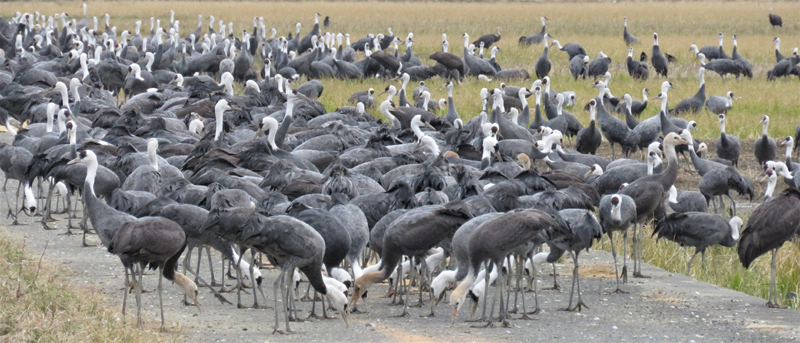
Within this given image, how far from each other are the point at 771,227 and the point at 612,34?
32.6 m

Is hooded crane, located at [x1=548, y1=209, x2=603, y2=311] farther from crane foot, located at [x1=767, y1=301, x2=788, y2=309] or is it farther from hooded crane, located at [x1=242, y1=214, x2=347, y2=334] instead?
hooded crane, located at [x1=242, y1=214, x2=347, y2=334]

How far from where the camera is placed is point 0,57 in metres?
30.1

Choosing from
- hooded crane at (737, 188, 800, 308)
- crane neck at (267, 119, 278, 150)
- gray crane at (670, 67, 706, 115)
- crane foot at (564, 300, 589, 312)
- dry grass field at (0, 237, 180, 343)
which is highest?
gray crane at (670, 67, 706, 115)

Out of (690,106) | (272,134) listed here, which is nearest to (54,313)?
(272,134)

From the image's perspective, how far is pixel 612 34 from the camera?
41250mm

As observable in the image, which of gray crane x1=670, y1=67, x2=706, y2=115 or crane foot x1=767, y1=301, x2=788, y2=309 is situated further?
gray crane x1=670, y1=67, x2=706, y2=115

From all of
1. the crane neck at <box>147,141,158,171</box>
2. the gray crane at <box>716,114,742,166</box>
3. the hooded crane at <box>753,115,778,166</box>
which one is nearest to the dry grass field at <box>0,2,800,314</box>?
the hooded crane at <box>753,115,778,166</box>

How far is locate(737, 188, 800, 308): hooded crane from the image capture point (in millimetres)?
9594

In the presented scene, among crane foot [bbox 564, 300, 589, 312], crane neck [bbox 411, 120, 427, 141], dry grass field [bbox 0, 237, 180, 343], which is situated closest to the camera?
dry grass field [bbox 0, 237, 180, 343]

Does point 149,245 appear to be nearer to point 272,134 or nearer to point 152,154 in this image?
point 152,154

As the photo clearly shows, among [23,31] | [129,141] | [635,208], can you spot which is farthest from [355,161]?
[23,31]

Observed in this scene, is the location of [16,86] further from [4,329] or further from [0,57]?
[4,329]

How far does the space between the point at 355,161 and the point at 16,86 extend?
10.6 meters

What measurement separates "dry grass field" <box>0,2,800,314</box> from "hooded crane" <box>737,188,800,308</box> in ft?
2.16
